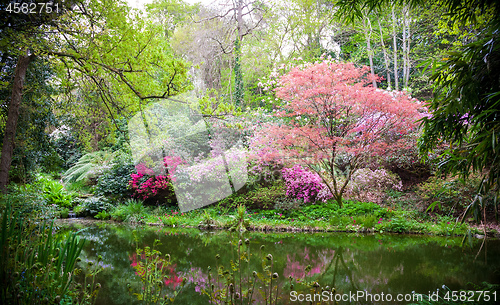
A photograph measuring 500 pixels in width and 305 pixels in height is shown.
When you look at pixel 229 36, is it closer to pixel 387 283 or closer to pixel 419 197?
pixel 419 197

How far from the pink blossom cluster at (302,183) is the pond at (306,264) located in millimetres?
2128

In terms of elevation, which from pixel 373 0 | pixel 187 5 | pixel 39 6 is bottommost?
pixel 373 0

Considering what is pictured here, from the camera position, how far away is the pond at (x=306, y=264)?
2871 millimetres

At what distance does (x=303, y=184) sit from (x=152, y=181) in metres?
4.74

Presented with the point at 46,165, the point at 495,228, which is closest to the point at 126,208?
the point at 46,165

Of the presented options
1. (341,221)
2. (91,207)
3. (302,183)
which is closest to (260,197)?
(302,183)

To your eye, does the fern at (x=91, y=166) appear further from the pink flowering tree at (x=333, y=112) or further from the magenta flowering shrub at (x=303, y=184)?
the pink flowering tree at (x=333, y=112)

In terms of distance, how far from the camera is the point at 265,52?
13.6 m

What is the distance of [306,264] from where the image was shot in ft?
13.1

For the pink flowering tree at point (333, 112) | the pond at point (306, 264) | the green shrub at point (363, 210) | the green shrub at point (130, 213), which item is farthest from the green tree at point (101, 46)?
the green shrub at point (363, 210)

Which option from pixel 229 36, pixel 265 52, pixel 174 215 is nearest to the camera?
pixel 174 215

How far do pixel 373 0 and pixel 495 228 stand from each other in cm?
612

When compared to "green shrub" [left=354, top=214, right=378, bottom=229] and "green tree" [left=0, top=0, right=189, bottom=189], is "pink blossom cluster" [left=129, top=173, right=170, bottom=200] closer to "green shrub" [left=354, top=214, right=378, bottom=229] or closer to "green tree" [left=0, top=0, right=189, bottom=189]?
"green tree" [left=0, top=0, right=189, bottom=189]

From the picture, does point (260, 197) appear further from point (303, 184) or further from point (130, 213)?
point (130, 213)
